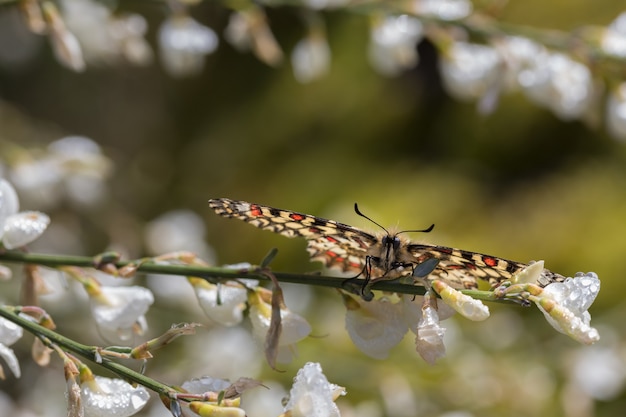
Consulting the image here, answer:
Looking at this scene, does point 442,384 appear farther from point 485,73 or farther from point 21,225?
point 21,225

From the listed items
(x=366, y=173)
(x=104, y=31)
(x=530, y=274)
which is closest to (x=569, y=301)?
(x=530, y=274)

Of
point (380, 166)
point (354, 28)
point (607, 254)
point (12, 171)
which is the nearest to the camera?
point (12, 171)

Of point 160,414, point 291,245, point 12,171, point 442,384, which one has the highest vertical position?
point 12,171

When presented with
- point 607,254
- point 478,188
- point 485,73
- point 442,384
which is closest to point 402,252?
point 485,73

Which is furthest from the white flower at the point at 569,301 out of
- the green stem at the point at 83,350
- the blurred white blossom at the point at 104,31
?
the blurred white blossom at the point at 104,31

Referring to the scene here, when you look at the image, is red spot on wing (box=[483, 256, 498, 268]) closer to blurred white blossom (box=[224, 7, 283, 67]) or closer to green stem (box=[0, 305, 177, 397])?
green stem (box=[0, 305, 177, 397])

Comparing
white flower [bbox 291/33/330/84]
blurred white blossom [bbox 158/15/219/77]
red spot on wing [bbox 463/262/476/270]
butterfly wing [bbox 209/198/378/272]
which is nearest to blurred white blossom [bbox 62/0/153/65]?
blurred white blossom [bbox 158/15/219/77]
